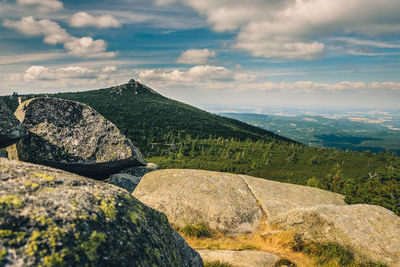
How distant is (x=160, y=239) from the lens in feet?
18.5

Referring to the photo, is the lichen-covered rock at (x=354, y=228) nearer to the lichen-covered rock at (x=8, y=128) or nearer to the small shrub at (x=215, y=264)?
the small shrub at (x=215, y=264)

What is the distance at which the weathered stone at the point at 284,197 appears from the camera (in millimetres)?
15258

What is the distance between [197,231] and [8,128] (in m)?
12.5

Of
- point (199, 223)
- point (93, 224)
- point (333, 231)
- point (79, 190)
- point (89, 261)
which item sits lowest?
point (199, 223)

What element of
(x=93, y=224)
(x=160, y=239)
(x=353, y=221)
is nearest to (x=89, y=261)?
(x=93, y=224)

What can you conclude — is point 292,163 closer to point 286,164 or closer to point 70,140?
point 286,164

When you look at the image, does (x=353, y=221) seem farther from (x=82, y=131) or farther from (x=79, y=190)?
(x=82, y=131)

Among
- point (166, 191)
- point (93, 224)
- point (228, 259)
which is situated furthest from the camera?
point (166, 191)

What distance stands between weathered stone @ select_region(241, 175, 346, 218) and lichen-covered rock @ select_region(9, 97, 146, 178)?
36.2 feet

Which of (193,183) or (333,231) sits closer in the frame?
(333,231)

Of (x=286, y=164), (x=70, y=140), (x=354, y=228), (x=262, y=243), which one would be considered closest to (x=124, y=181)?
(x=70, y=140)

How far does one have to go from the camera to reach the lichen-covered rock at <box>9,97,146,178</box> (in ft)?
48.6

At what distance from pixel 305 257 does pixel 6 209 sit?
11.0 metres

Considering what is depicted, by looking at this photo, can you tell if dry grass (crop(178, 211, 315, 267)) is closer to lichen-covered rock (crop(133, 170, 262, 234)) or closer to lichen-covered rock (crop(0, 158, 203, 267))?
lichen-covered rock (crop(133, 170, 262, 234))
